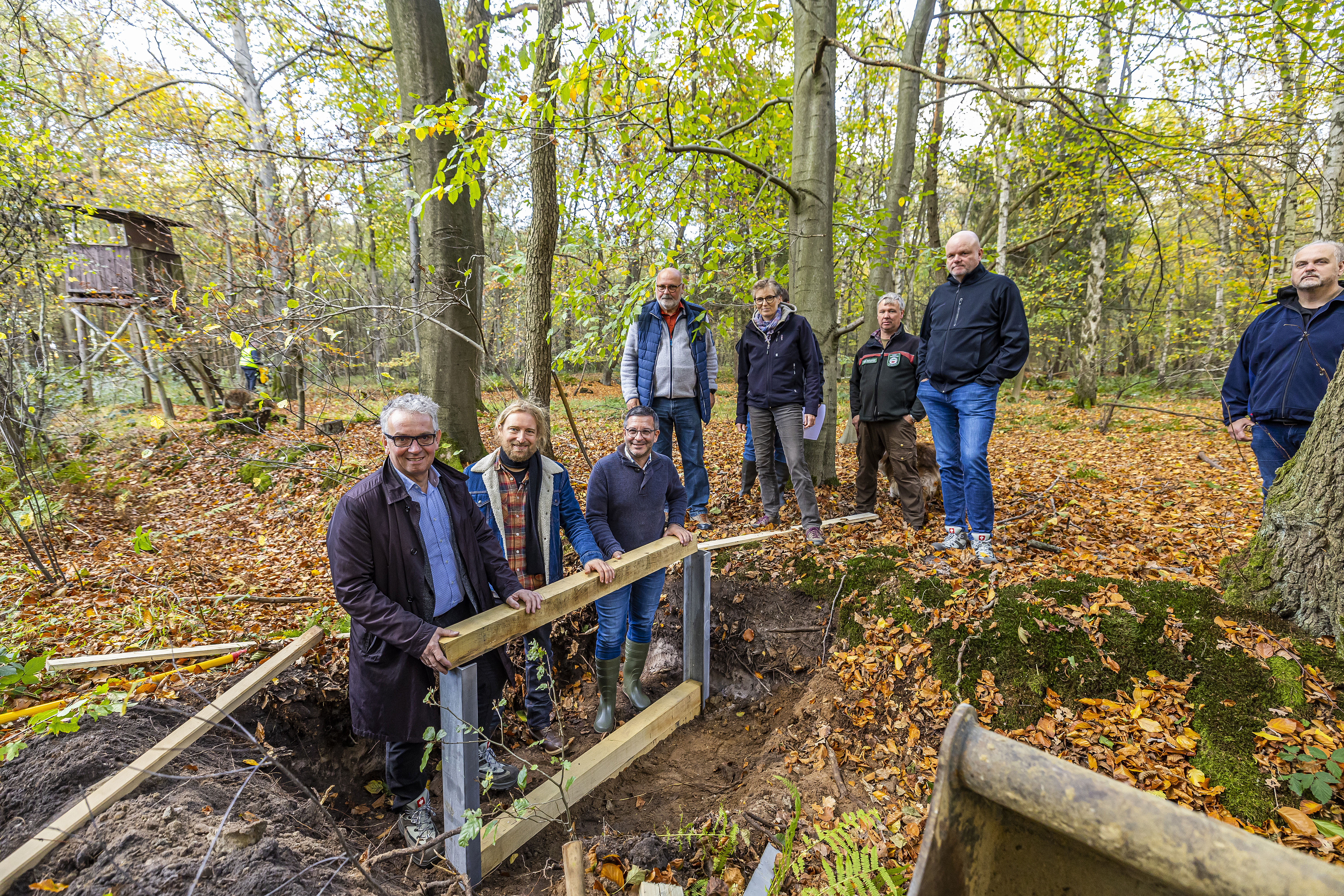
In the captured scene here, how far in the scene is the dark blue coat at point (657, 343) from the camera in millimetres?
4957

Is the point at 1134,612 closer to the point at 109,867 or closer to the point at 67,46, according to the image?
the point at 109,867

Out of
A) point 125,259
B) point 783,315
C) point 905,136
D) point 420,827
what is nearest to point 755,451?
point 783,315

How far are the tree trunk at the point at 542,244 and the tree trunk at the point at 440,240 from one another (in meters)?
0.69

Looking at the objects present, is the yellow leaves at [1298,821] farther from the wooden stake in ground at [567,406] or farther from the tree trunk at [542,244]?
the tree trunk at [542,244]

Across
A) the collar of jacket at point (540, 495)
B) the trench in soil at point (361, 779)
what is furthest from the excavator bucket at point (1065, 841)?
the collar of jacket at point (540, 495)

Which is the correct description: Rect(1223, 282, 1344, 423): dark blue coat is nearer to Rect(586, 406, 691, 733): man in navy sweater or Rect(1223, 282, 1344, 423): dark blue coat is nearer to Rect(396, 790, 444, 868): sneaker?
Rect(586, 406, 691, 733): man in navy sweater

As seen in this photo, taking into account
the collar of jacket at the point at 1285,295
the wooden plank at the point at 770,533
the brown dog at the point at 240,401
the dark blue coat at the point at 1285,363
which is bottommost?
the wooden plank at the point at 770,533

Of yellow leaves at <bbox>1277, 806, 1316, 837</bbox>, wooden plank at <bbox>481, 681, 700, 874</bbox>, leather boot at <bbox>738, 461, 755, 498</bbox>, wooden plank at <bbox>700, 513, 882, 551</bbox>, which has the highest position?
leather boot at <bbox>738, 461, 755, 498</bbox>

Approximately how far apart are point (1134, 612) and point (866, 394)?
260cm

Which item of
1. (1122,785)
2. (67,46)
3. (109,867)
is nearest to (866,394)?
(1122,785)

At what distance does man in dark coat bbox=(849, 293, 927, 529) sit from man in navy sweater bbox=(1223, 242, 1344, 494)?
1996mm

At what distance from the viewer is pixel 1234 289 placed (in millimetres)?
11102

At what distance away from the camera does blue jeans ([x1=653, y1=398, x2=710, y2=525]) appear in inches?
199

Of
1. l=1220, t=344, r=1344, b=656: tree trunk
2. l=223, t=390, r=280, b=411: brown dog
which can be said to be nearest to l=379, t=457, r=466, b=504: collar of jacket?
l=1220, t=344, r=1344, b=656: tree trunk
